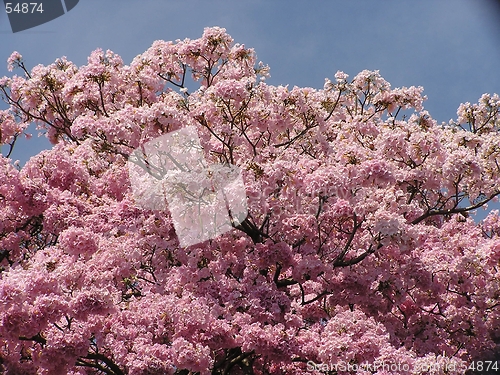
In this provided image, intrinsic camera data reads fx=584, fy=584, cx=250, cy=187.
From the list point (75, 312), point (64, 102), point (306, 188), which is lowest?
point (75, 312)

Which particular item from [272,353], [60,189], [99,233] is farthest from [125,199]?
[272,353]

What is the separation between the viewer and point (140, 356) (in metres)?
8.30

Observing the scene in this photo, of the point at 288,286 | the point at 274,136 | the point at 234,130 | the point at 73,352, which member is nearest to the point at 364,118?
the point at 274,136

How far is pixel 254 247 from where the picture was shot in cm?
1015

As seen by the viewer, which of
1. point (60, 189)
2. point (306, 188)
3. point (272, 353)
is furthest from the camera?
point (60, 189)

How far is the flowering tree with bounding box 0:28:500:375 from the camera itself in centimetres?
827

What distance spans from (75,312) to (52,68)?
7.05m

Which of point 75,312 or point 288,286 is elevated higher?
point 288,286

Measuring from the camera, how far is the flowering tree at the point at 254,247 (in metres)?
8.27

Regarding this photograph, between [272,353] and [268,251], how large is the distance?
183 centimetres

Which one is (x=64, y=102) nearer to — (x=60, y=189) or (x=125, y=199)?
(x=60, y=189)

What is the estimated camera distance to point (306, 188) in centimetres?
920

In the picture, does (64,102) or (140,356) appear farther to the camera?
(64,102)

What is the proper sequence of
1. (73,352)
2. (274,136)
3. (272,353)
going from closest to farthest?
(73,352), (272,353), (274,136)
